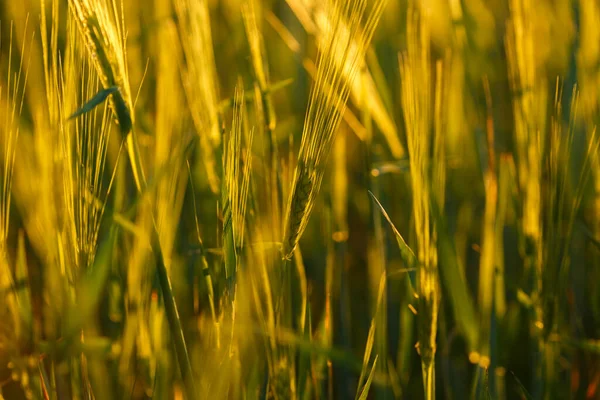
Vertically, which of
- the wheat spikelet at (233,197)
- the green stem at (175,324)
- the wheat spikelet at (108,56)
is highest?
the wheat spikelet at (108,56)

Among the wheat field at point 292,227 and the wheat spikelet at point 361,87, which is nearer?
the wheat field at point 292,227

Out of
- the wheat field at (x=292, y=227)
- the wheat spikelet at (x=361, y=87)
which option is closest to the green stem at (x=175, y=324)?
the wheat field at (x=292, y=227)

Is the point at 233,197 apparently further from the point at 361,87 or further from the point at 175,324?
the point at 361,87

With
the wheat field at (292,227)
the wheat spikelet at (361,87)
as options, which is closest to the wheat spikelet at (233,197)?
the wheat field at (292,227)

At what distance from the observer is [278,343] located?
576 millimetres

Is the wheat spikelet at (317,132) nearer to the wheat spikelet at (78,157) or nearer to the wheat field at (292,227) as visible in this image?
the wheat field at (292,227)

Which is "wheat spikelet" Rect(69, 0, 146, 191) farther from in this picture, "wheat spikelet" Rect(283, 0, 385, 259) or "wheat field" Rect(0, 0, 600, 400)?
"wheat spikelet" Rect(283, 0, 385, 259)

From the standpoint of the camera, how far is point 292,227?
47cm

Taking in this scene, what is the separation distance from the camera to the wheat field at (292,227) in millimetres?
495

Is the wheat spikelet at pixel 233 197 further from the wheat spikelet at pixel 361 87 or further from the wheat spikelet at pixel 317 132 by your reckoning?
the wheat spikelet at pixel 361 87

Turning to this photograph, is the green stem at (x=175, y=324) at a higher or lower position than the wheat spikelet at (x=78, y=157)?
lower

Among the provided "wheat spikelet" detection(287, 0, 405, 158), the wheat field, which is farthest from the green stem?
"wheat spikelet" detection(287, 0, 405, 158)

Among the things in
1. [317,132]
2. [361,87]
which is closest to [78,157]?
[317,132]

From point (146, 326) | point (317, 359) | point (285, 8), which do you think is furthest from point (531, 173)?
point (285, 8)
